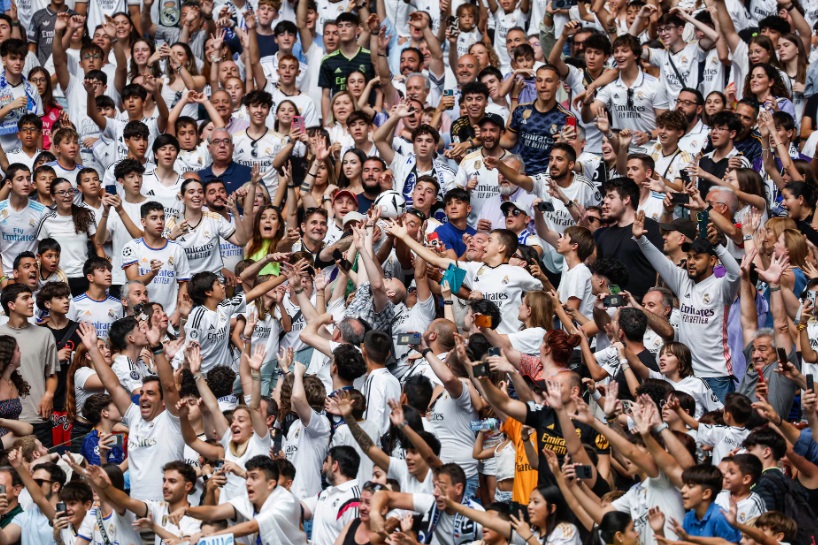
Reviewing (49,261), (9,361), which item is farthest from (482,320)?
(49,261)

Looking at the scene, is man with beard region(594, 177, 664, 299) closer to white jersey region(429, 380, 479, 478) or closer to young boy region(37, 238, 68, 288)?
white jersey region(429, 380, 479, 478)

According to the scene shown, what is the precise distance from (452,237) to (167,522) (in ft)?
14.7

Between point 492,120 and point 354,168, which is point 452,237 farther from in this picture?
point 354,168

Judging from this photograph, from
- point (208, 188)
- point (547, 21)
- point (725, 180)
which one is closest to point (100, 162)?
point (208, 188)

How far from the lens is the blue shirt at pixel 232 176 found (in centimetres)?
1645

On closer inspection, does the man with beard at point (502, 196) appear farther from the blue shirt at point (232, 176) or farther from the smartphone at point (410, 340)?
the smartphone at point (410, 340)

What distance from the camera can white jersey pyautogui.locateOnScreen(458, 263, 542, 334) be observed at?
13.2 meters

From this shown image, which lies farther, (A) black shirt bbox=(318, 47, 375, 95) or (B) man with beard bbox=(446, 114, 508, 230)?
(A) black shirt bbox=(318, 47, 375, 95)

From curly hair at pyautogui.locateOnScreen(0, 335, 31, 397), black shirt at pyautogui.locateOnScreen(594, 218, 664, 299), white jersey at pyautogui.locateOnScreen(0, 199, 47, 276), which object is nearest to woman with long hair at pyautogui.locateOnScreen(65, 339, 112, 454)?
curly hair at pyautogui.locateOnScreen(0, 335, 31, 397)

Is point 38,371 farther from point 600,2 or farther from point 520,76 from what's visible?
point 600,2

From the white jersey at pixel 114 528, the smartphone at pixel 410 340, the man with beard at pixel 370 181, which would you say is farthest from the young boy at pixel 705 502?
the man with beard at pixel 370 181

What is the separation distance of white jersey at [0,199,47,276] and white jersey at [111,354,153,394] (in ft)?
8.78

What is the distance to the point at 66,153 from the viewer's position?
54.2ft

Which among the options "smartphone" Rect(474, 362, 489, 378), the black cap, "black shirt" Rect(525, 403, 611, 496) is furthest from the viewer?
the black cap
